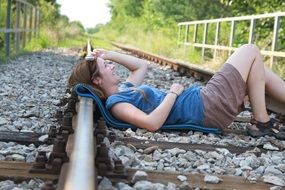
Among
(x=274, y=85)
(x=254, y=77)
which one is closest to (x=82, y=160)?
(x=254, y=77)

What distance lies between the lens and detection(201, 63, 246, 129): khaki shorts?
3871mm

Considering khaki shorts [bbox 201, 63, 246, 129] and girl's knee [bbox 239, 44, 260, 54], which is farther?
girl's knee [bbox 239, 44, 260, 54]

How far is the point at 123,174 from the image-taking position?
251 centimetres

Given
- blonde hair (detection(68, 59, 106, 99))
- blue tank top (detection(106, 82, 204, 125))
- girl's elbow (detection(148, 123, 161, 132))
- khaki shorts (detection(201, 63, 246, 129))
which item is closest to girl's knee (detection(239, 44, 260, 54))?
khaki shorts (detection(201, 63, 246, 129))

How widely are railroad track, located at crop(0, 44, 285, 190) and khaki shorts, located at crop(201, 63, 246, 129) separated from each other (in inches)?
4.9

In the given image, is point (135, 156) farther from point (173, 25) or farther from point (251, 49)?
point (173, 25)

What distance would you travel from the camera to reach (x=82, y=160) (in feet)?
7.84

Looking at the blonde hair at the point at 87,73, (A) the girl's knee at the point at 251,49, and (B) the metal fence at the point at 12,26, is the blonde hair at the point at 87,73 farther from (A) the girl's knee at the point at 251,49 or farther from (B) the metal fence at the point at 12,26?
(B) the metal fence at the point at 12,26

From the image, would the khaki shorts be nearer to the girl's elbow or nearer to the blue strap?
the blue strap

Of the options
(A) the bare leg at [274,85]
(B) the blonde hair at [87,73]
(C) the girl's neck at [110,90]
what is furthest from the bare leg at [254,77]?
A: (B) the blonde hair at [87,73]

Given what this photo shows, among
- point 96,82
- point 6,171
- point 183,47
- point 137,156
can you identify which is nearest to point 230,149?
point 137,156

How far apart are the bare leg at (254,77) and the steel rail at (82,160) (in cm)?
118

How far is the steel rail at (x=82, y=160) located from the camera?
2057mm

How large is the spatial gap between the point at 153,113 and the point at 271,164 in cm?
87
